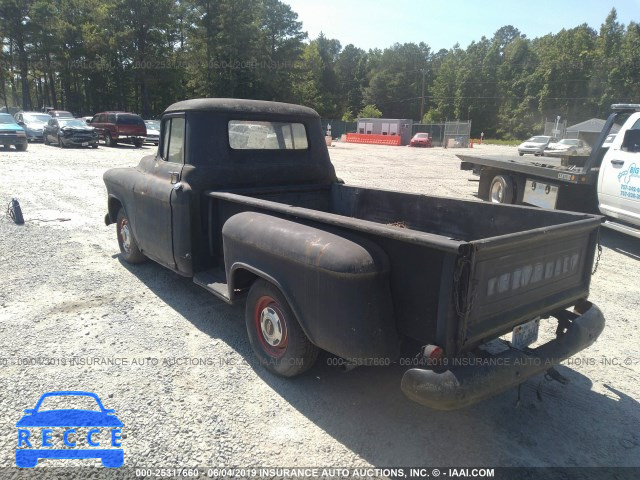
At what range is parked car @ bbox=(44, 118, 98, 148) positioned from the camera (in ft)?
69.7

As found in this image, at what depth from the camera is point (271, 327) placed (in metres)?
3.52

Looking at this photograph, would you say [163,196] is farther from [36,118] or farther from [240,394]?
[36,118]

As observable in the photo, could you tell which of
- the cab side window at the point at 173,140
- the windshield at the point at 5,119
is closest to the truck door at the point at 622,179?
the cab side window at the point at 173,140

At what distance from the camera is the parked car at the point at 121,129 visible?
75.6 feet

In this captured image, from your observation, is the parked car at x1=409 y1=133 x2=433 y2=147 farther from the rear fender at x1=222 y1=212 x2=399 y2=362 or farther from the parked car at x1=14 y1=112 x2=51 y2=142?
the rear fender at x1=222 y1=212 x2=399 y2=362

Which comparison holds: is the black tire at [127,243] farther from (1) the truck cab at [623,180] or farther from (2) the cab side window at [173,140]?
(1) the truck cab at [623,180]

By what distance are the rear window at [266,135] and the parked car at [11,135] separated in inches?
748

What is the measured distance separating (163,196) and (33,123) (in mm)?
25168

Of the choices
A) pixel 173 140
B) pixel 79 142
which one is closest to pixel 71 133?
pixel 79 142

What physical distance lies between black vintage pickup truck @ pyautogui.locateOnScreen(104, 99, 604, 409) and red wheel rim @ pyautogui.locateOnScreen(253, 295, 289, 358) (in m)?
0.01

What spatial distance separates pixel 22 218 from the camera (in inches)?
317

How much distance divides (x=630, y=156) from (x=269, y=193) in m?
5.93

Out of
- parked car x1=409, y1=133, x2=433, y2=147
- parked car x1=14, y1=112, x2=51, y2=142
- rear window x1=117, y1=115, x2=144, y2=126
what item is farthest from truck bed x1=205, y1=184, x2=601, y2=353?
parked car x1=409, y1=133, x2=433, y2=147

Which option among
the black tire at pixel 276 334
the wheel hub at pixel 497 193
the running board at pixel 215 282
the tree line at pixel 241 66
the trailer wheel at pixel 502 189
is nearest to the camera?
the black tire at pixel 276 334
